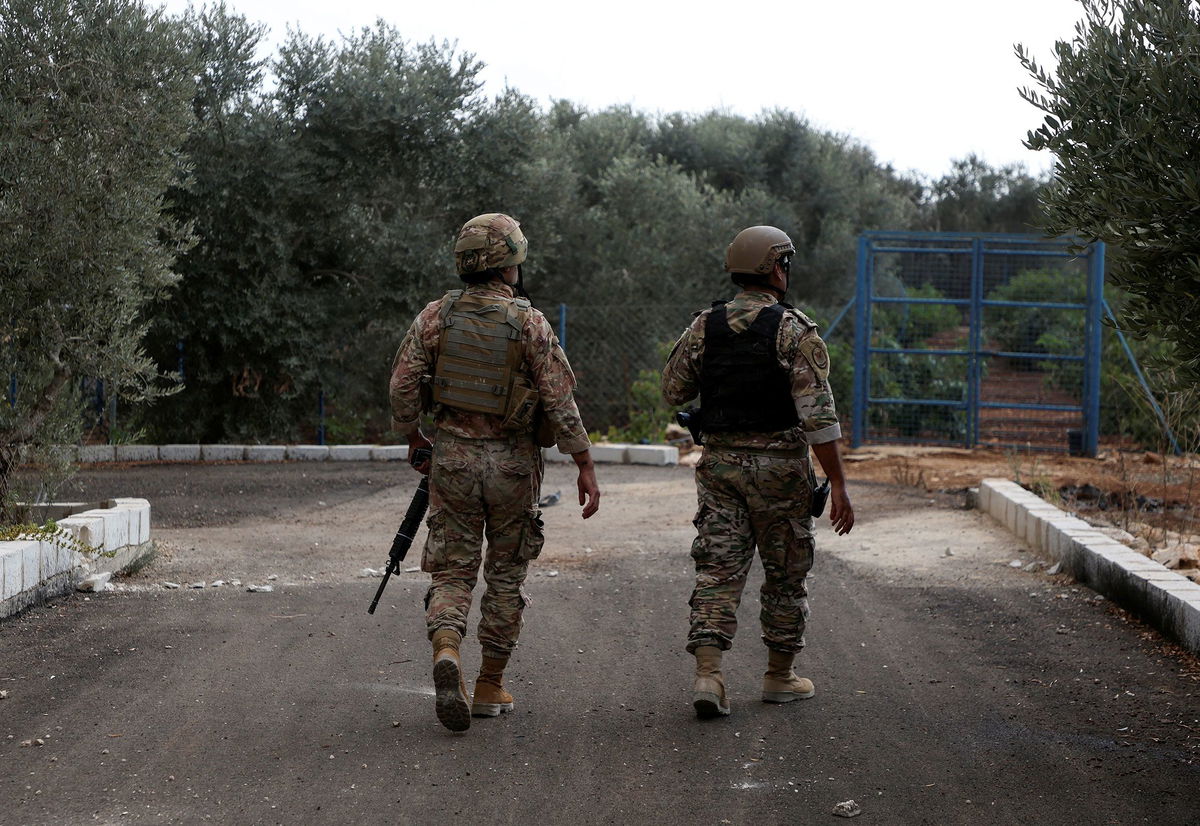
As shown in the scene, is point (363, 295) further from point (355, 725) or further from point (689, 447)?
point (355, 725)

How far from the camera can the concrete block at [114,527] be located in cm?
745

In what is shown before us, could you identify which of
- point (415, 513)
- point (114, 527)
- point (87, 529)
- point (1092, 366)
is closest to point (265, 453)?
point (114, 527)

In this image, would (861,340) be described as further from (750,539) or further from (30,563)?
(30,563)

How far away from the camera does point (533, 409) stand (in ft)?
15.8

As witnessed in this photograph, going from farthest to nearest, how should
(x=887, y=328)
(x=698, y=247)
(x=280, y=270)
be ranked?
(x=698, y=247) → (x=887, y=328) → (x=280, y=270)

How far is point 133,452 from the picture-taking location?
14641 millimetres

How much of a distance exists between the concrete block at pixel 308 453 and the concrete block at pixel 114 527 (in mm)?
7241

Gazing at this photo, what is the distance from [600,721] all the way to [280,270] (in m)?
11.3

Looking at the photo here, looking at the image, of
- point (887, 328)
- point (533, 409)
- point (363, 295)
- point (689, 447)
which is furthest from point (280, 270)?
point (533, 409)

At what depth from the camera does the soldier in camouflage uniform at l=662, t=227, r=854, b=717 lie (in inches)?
188

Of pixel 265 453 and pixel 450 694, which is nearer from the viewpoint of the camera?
pixel 450 694

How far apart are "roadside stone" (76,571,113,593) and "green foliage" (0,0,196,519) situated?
0.93 metres

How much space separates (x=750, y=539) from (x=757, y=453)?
0.36 metres

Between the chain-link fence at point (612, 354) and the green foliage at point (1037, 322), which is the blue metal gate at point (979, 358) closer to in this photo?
the green foliage at point (1037, 322)
